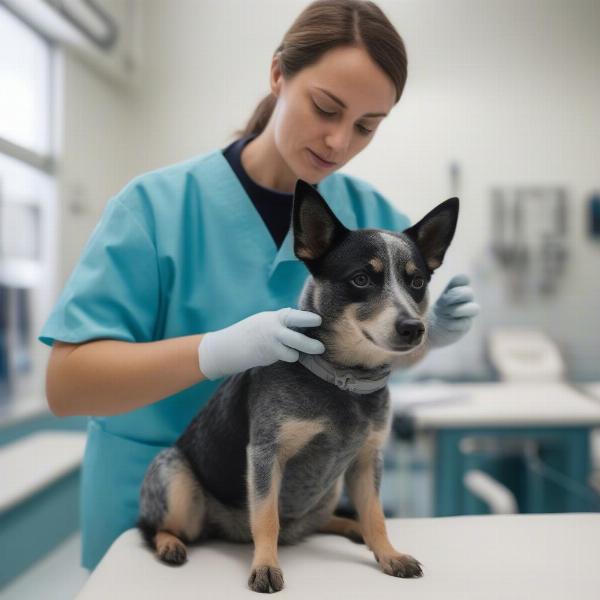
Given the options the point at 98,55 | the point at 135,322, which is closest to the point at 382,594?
the point at 135,322

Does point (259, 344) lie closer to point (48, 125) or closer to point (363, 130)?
point (363, 130)

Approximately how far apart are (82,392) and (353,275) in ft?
1.37

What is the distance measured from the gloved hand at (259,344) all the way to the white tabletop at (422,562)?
0.27m

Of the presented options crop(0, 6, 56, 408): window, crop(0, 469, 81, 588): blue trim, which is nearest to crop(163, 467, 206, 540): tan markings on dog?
crop(0, 469, 81, 588): blue trim

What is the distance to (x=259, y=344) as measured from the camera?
30.7 inches

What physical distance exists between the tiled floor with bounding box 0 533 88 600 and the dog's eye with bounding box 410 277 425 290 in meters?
1.96

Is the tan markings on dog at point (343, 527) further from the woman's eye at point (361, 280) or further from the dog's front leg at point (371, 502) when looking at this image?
the woman's eye at point (361, 280)

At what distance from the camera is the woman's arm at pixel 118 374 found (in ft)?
2.73

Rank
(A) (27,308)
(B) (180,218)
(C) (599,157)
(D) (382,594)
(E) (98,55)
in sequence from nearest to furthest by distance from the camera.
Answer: (D) (382,594) < (B) (180,218) < (E) (98,55) < (C) (599,157) < (A) (27,308)

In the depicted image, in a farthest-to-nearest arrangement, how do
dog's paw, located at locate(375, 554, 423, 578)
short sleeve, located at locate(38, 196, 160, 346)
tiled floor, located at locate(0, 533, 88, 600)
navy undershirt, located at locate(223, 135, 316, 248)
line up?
tiled floor, located at locate(0, 533, 88, 600) → navy undershirt, located at locate(223, 135, 316, 248) → short sleeve, located at locate(38, 196, 160, 346) → dog's paw, located at locate(375, 554, 423, 578)

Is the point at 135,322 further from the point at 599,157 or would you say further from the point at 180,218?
the point at 599,157

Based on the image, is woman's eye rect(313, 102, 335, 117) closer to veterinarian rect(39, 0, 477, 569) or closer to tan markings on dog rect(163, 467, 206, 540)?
veterinarian rect(39, 0, 477, 569)

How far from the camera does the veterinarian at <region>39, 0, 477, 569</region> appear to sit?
A: 0.84 m

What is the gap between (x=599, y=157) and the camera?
2494 mm
